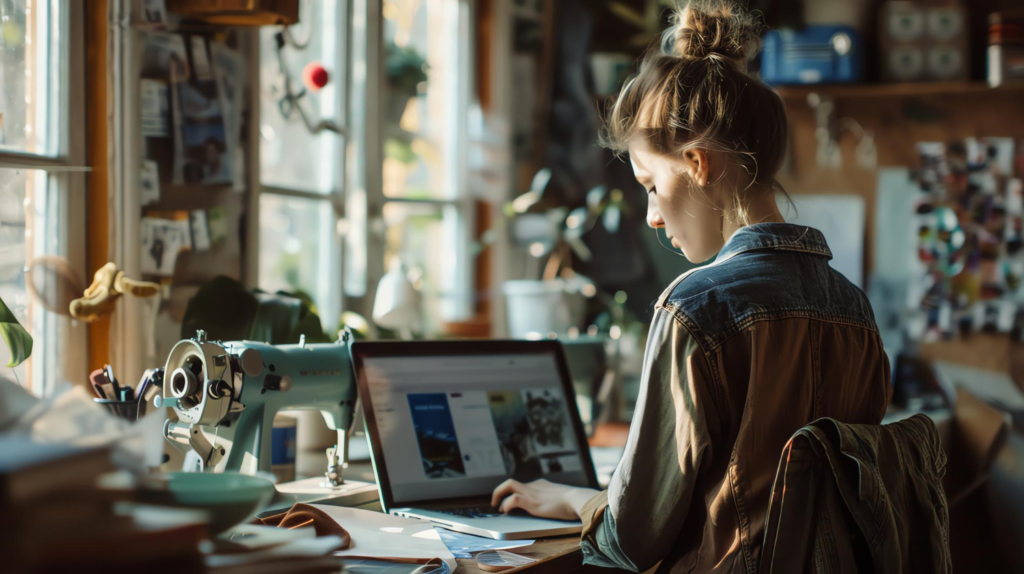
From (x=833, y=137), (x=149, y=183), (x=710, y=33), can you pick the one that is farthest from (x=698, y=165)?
(x=833, y=137)

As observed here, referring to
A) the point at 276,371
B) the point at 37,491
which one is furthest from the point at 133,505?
the point at 276,371

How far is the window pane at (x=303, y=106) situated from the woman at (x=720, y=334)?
1.12 m

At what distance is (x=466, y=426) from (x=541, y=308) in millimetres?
1356

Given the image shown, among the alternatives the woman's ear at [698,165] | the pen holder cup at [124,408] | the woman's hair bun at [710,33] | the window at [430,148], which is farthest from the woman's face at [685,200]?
the window at [430,148]

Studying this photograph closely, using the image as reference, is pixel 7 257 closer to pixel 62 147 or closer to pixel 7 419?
pixel 62 147

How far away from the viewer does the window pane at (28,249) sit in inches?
55.3

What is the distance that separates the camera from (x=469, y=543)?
1194mm

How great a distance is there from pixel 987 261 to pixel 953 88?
563mm

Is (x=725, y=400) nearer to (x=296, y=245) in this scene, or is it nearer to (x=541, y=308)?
(x=296, y=245)

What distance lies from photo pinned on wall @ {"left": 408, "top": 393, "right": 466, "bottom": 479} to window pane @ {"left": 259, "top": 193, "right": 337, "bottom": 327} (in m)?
0.73

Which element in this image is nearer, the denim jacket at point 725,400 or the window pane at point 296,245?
the denim jacket at point 725,400

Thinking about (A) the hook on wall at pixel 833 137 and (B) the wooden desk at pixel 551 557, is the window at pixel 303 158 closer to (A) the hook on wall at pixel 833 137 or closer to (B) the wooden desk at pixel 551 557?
(B) the wooden desk at pixel 551 557

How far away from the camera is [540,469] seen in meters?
1.48

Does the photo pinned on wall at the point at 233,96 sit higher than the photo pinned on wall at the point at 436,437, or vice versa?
the photo pinned on wall at the point at 233,96
